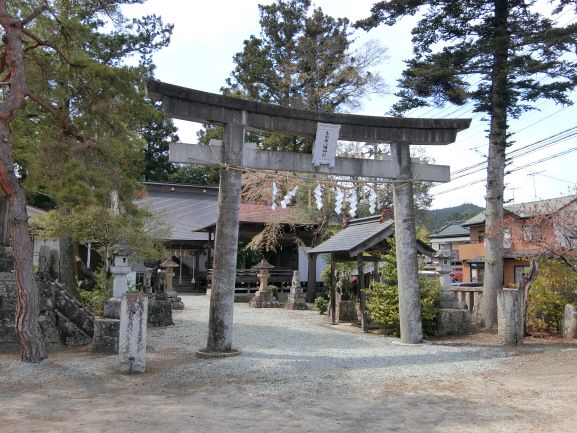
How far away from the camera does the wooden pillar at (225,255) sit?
8844mm

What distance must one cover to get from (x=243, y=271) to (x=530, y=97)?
15219 millimetres

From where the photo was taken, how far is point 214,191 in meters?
35.3

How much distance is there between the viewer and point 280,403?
6.01 m

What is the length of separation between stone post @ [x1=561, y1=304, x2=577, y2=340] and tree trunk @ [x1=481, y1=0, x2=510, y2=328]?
156 cm

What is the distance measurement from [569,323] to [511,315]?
1.96 meters

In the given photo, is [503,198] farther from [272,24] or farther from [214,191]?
[214,191]

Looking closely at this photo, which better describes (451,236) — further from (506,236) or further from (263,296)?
(506,236)

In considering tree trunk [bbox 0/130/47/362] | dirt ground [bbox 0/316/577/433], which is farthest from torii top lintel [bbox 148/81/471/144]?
dirt ground [bbox 0/316/577/433]

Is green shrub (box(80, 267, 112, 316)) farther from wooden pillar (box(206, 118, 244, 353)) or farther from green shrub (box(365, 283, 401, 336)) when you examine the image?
green shrub (box(365, 283, 401, 336))

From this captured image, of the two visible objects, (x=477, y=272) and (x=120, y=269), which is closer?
(x=120, y=269)

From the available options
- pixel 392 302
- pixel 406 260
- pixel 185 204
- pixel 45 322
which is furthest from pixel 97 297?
pixel 185 204

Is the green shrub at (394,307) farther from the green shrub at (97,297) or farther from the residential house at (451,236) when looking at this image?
the residential house at (451,236)

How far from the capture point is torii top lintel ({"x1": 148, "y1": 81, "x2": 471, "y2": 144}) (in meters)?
8.81

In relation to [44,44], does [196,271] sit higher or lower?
lower
